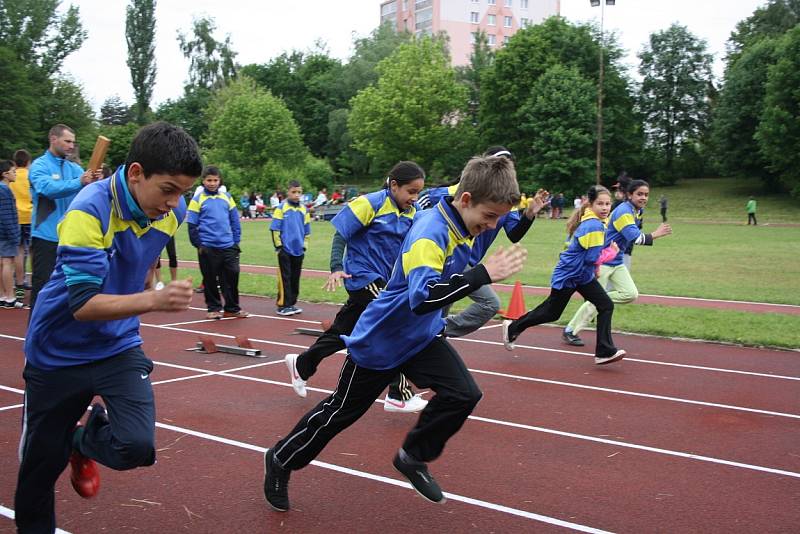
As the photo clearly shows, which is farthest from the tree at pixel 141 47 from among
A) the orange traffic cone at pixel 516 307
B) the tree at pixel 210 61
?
the orange traffic cone at pixel 516 307

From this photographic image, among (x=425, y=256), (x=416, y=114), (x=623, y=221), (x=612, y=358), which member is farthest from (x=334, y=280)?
(x=416, y=114)

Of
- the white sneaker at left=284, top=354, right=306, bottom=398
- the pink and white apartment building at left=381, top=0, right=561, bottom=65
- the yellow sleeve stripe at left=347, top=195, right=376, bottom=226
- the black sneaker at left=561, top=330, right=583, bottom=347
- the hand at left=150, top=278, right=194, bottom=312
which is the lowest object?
the black sneaker at left=561, top=330, right=583, bottom=347

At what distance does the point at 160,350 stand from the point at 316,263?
37.1 ft

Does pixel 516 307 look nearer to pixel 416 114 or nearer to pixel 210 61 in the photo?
pixel 416 114

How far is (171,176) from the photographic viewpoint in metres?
3.28

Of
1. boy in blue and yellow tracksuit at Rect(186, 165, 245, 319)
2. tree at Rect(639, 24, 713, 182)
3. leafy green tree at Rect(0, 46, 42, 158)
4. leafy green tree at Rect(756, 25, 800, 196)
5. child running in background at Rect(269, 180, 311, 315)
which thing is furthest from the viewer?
tree at Rect(639, 24, 713, 182)

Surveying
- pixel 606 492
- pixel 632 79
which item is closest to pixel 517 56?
pixel 632 79

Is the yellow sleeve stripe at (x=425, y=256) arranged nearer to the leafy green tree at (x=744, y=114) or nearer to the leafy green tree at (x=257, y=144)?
the leafy green tree at (x=257, y=144)

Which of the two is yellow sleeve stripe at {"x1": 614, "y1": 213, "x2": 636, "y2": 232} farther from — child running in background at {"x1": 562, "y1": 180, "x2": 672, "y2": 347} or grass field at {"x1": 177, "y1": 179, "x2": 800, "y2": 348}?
grass field at {"x1": 177, "y1": 179, "x2": 800, "y2": 348}

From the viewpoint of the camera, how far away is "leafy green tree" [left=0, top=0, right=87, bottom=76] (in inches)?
2414

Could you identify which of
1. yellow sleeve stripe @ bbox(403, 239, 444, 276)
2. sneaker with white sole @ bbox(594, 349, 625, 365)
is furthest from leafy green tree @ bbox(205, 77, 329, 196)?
yellow sleeve stripe @ bbox(403, 239, 444, 276)

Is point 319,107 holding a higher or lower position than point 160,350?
higher

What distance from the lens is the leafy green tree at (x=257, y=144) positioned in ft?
201

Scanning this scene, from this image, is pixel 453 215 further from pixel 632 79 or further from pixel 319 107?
pixel 319 107
